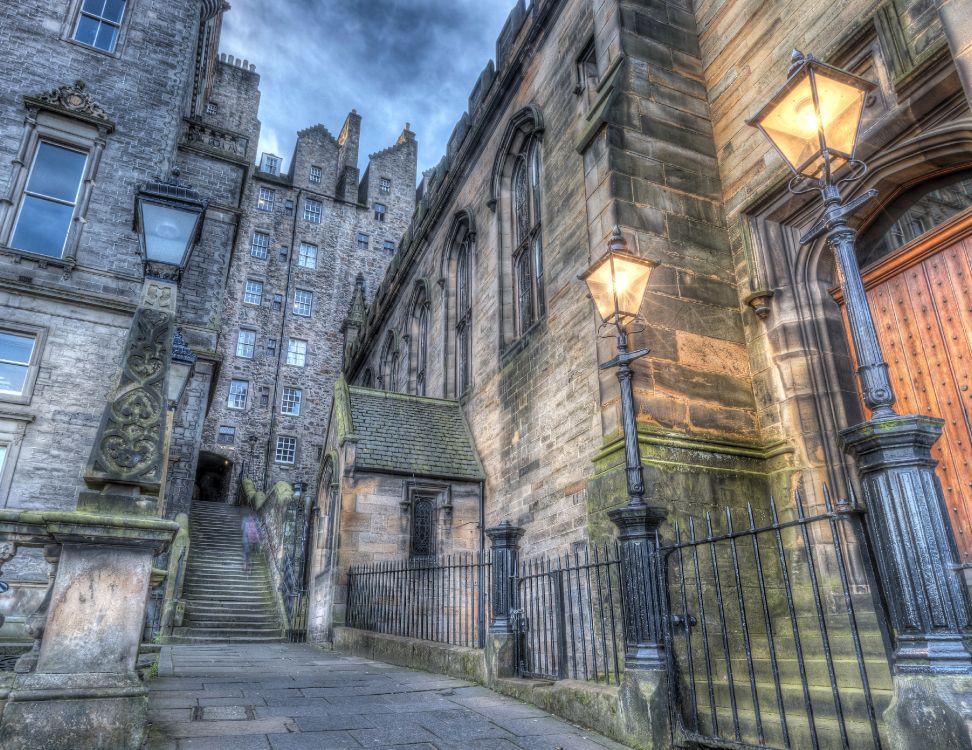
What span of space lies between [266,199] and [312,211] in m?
2.66

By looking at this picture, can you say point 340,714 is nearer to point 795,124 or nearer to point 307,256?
point 795,124

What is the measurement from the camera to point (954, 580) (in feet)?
9.03

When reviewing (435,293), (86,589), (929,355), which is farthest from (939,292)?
(435,293)

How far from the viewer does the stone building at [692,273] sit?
6062mm

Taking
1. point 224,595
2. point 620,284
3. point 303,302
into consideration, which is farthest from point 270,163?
point 620,284

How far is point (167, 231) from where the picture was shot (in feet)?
17.5

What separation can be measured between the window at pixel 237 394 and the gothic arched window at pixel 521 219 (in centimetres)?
2273

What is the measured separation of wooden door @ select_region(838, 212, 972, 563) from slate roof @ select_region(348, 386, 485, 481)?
758cm

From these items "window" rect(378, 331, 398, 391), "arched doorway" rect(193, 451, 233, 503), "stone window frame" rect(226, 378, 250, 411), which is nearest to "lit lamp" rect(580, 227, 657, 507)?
"window" rect(378, 331, 398, 391)

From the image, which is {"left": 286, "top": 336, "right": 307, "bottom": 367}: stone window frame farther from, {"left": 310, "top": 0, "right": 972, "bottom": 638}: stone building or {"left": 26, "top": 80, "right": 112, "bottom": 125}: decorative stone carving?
{"left": 310, "top": 0, "right": 972, "bottom": 638}: stone building

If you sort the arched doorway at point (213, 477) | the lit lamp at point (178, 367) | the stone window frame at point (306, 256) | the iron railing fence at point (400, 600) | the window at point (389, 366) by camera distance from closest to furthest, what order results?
1. the lit lamp at point (178, 367)
2. the iron railing fence at point (400, 600)
3. the window at point (389, 366)
4. the arched doorway at point (213, 477)
5. the stone window frame at point (306, 256)

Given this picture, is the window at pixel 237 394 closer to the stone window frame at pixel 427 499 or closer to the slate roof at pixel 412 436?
the slate roof at pixel 412 436

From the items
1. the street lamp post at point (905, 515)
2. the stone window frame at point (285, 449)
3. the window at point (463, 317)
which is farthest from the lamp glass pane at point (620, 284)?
the stone window frame at point (285, 449)

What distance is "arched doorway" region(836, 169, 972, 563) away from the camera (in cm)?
565
